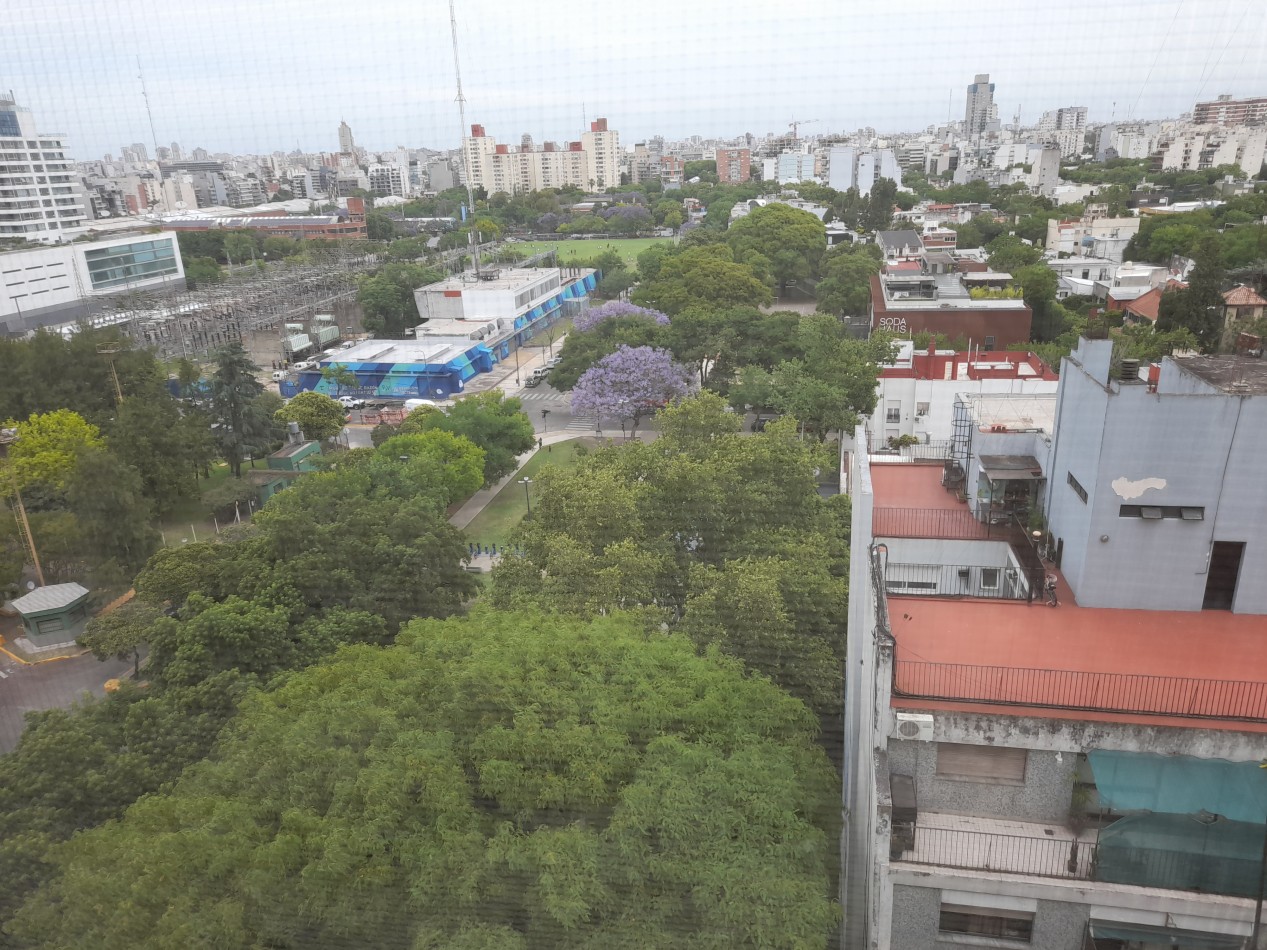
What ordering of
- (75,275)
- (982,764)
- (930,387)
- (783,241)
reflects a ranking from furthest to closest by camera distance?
(783,241), (75,275), (930,387), (982,764)

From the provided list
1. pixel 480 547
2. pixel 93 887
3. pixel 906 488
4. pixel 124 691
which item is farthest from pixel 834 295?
pixel 93 887

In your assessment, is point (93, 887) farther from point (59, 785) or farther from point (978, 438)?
point (978, 438)

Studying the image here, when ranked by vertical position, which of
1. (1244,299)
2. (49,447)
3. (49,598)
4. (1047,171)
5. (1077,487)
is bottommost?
(49,598)

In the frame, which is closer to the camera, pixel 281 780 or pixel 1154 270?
pixel 281 780

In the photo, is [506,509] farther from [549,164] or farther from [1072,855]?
[549,164]

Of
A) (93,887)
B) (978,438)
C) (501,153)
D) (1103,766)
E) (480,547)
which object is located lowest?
(480,547)

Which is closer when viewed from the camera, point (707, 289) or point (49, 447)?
point (49, 447)

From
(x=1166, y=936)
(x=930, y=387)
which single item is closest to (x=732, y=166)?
(x=930, y=387)
